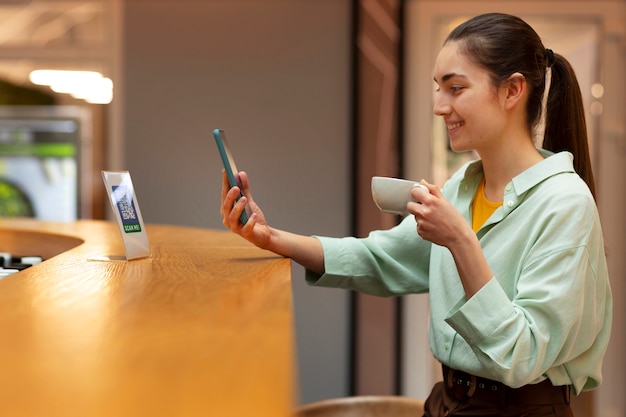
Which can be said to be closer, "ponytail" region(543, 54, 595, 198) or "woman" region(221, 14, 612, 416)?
"woman" region(221, 14, 612, 416)

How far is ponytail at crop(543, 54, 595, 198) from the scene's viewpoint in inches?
70.3

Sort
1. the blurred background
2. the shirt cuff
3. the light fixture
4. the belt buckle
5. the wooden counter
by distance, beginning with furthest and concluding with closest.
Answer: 1. the light fixture
2. the blurred background
3. the belt buckle
4. the shirt cuff
5. the wooden counter

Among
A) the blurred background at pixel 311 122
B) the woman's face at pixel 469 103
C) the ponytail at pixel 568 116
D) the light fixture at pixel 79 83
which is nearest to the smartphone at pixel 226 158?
the woman's face at pixel 469 103

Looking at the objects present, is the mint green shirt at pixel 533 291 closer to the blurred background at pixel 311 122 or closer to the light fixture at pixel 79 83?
the blurred background at pixel 311 122

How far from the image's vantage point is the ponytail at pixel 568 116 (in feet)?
5.86

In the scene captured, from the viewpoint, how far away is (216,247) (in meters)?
1.93

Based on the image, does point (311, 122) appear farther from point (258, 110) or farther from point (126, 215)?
point (126, 215)

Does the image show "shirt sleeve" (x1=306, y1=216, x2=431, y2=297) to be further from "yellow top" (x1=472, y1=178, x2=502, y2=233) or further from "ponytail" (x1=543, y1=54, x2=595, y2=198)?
"ponytail" (x1=543, y1=54, x2=595, y2=198)

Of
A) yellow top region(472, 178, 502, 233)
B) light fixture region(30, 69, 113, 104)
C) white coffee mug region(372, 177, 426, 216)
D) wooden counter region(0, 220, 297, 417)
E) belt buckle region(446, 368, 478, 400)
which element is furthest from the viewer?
light fixture region(30, 69, 113, 104)

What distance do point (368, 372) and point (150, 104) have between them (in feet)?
5.84

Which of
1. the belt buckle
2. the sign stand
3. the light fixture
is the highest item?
the light fixture

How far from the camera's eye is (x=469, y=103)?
5.41 ft

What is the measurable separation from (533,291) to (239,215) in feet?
2.05

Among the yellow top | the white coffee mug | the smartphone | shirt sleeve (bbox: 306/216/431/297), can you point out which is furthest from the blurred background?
the white coffee mug
